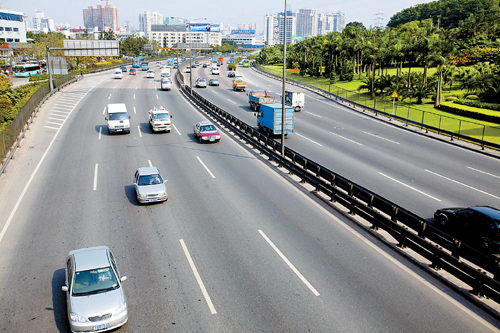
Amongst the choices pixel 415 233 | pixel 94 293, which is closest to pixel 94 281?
pixel 94 293

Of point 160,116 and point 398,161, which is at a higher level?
point 160,116

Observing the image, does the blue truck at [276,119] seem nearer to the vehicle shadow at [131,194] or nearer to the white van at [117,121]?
the white van at [117,121]

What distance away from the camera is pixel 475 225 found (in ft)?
50.6

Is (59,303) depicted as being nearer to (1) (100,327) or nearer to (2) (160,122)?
(1) (100,327)

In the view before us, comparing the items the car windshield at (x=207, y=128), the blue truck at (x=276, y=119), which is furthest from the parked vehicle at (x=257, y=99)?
the car windshield at (x=207, y=128)

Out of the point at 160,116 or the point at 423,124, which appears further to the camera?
the point at 423,124

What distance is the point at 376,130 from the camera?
38.8 meters

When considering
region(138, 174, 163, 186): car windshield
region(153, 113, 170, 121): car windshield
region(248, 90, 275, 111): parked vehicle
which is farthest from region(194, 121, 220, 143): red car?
region(248, 90, 275, 111): parked vehicle

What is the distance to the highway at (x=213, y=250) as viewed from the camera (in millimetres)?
11008

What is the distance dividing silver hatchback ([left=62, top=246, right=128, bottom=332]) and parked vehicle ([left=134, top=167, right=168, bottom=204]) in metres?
6.85

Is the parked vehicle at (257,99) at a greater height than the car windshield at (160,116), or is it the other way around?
the parked vehicle at (257,99)

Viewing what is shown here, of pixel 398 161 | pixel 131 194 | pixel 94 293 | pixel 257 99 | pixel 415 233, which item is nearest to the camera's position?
pixel 94 293

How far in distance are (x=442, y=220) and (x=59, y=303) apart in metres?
15.0

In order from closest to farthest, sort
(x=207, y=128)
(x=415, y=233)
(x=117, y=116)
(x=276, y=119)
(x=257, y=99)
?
(x=415, y=233)
(x=207, y=128)
(x=276, y=119)
(x=117, y=116)
(x=257, y=99)
